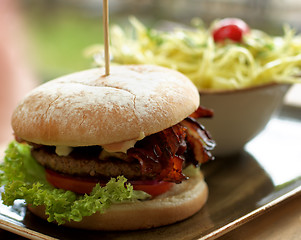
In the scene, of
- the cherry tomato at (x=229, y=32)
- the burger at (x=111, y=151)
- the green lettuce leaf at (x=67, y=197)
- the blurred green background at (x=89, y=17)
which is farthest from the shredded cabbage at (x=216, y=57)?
the blurred green background at (x=89, y=17)

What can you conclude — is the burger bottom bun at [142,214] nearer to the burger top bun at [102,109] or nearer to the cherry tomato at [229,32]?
the burger top bun at [102,109]

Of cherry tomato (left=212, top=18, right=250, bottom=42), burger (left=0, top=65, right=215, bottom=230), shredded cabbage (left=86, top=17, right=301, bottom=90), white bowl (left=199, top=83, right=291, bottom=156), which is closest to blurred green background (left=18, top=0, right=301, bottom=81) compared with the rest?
shredded cabbage (left=86, top=17, right=301, bottom=90)

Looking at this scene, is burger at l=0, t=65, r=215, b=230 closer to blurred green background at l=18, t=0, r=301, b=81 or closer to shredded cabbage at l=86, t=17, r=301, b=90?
shredded cabbage at l=86, t=17, r=301, b=90

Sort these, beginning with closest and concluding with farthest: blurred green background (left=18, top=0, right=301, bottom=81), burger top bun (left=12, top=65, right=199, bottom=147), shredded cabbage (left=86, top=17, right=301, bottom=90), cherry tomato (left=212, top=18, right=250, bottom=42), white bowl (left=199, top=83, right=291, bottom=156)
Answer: burger top bun (left=12, top=65, right=199, bottom=147), white bowl (left=199, top=83, right=291, bottom=156), shredded cabbage (left=86, top=17, right=301, bottom=90), cherry tomato (left=212, top=18, right=250, bottom=42), blurred green background (left=18, top=0, right=301, bottom=81)

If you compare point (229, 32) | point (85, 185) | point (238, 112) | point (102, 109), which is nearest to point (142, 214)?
point (85, 185)

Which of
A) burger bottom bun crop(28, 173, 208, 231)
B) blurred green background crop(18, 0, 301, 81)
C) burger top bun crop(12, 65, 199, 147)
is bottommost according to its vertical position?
blurred green background crop(18, 0, 301, 81)

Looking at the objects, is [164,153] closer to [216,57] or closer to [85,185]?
[85,185]
